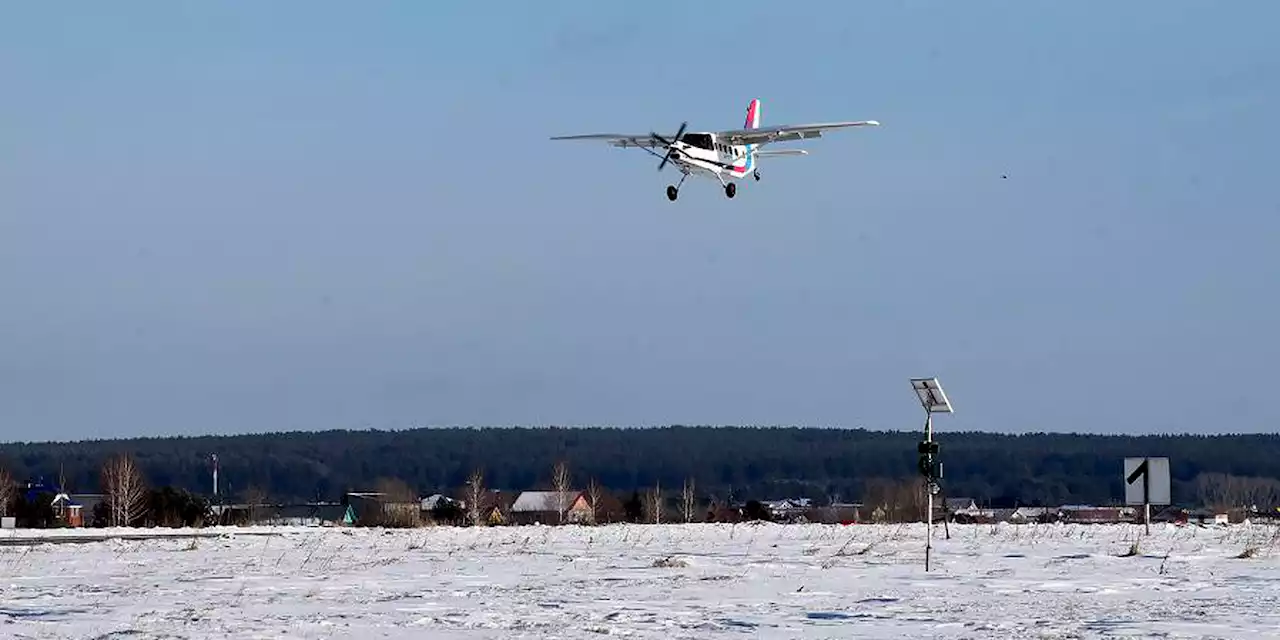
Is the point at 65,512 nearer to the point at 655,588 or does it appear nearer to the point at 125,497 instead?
the point at 125,497

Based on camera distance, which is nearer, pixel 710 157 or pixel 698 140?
pixel 698 140

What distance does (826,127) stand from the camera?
64000mm

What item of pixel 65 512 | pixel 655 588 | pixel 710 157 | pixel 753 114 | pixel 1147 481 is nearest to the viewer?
pixel 655 588

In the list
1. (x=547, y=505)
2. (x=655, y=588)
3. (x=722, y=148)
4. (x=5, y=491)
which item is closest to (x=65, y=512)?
(x=5, y=491)

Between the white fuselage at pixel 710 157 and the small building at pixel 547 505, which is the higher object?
the white fuselage at pixel 710 157

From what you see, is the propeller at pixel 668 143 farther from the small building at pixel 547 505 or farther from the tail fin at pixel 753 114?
the small building at pixel 547 505

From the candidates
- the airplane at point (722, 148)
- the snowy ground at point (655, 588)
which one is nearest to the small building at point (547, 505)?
the airplane at point (722, 148)

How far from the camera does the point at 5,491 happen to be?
98.5 meters

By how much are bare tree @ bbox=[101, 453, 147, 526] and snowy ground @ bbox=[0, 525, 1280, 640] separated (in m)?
46.4

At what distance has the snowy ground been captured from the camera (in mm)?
20438

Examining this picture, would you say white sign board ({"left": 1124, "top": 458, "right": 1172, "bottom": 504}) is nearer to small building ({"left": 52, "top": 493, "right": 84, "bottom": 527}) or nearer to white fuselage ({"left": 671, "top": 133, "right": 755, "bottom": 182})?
white fuselage ({"left": 671, "top": 133, "right": 755, "bottom": 182})

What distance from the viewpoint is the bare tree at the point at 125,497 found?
89.0 metres

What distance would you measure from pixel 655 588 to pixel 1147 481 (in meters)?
22.5

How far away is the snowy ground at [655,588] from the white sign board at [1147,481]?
8.34 ft
